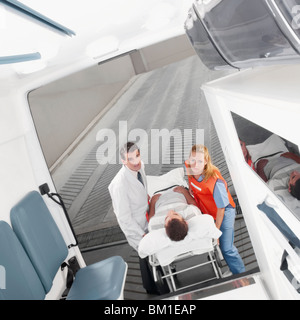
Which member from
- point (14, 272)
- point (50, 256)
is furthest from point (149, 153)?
point (14, 272)

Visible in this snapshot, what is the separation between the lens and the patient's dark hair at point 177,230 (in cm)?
267

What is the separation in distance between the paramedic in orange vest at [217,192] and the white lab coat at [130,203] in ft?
1.89

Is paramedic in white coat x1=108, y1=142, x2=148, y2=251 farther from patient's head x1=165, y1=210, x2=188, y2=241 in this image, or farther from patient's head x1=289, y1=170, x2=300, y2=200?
patient's head x1=289, y1=170, x2=300, y2=200

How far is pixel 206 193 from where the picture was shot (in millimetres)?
3057

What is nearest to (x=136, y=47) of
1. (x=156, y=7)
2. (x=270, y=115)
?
(x=156, y=7)

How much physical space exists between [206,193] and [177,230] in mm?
580

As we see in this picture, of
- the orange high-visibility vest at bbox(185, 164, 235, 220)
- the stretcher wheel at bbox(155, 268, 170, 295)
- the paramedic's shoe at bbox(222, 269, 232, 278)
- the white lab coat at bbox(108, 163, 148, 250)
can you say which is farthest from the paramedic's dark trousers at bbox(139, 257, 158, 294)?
the orange high-visibility vest at bbox(185, 164, 235, 220)

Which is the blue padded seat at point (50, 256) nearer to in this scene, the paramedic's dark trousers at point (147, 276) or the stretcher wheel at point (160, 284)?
the paramedic's dark trousers at point (147, 276)

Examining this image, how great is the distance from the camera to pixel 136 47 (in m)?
2.73

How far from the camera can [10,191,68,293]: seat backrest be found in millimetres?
2401

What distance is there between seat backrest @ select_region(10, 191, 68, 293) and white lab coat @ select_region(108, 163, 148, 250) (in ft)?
2.04

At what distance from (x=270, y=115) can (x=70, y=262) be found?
8.83 ft

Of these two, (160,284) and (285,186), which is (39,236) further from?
(285,186)

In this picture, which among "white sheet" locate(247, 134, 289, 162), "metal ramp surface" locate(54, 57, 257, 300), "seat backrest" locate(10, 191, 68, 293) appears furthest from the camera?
"metal ramp surface" locate(54, 57, 257, 300)
